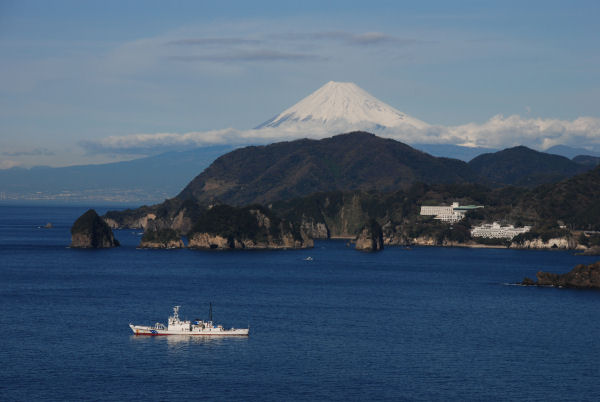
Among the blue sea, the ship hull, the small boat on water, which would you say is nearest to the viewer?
the blue sea

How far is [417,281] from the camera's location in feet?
631

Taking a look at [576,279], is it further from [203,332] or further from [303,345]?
[203,332]

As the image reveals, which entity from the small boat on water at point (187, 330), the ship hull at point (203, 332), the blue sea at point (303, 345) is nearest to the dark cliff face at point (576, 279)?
the blue sea at point (303, 345)

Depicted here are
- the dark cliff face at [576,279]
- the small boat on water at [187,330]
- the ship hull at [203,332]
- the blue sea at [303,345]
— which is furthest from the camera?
the dark cliff face at [576,279]

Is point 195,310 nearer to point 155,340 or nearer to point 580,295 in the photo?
point 155,340

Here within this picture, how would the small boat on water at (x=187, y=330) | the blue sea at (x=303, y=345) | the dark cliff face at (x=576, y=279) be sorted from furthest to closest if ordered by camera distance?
the dark cliff face at (x=576, y=279)
the small boat on water at (x=187, y=330)
the blue sea at (x=303, y=345)

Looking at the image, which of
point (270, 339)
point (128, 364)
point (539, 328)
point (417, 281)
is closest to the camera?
point (128, 364)

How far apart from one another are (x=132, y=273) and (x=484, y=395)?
122636 millimetres

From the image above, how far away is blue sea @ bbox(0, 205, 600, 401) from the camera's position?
86.6 meters

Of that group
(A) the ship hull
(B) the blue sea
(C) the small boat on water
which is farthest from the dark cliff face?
(A) the ship hull

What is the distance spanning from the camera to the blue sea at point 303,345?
86.6m

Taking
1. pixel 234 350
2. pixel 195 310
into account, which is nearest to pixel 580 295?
pixel 195 310

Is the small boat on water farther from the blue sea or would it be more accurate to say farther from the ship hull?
the blue sea

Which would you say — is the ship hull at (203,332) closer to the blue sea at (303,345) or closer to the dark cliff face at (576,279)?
the blue sea at (303,345)
